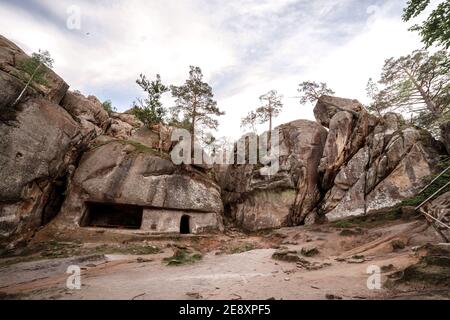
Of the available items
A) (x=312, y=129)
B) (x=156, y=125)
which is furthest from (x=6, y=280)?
(x=312, y=129)

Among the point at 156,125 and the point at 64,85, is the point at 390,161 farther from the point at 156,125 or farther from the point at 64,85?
the point at 64,85

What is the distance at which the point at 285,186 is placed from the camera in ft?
65.5

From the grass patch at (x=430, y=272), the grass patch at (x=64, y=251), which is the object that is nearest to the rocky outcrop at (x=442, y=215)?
the grass patch at (x=430, y=272)

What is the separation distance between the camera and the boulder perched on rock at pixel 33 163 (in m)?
11.2

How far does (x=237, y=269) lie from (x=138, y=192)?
988 cm

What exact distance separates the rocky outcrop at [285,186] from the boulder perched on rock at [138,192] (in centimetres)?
351

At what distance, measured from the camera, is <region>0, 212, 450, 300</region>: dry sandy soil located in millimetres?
5973

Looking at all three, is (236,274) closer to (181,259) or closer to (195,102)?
(181,259)

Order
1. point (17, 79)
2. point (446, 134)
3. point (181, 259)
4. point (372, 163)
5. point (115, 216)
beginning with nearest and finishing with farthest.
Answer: point (181, 259) < point (17, 79) < point (446, 134) < point (372, 163) < point (115, 216)

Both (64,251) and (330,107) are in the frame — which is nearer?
(64,251)

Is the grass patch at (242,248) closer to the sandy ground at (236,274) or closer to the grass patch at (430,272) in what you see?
the sandy ground at (236,274)

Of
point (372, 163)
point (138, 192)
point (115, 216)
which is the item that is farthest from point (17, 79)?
point (372, 163)

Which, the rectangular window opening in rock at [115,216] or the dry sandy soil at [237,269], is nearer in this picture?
the dry sandy soil at [237,269]

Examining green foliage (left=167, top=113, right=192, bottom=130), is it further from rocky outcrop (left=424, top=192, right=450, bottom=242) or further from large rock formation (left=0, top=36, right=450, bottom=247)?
rocky outcrop (left=424, top=192, right=450, bottom=242)
